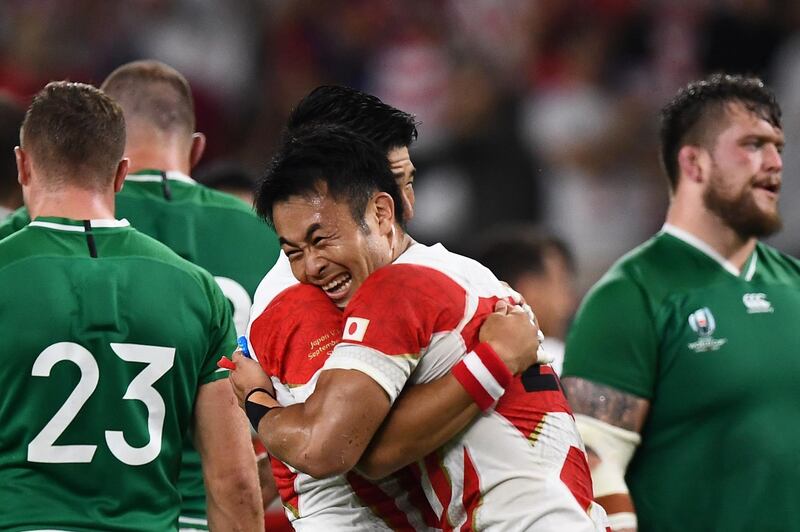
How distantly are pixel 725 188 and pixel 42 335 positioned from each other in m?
2.45

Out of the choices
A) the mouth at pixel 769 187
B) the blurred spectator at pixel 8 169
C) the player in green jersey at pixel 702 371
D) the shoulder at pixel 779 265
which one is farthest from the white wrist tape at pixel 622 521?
the blurred spectator at pixel 8 169

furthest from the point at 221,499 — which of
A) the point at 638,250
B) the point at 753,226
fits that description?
the point at 753,226

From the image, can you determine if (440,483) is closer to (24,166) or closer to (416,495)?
(416,495)

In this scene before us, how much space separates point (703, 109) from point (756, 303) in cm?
77

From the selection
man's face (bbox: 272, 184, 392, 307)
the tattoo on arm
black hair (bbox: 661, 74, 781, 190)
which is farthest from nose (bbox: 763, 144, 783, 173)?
man's face (bbox: 272, 184, 392, 307)

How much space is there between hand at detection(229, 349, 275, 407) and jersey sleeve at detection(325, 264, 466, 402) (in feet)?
0.98

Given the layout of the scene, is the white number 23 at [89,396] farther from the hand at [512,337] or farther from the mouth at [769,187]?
the mouth at [769,187]

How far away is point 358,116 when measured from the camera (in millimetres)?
3498

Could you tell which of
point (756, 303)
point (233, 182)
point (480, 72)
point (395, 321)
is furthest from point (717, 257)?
point (480, 72)

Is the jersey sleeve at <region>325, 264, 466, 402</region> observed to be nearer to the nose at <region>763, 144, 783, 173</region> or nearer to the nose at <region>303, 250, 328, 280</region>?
the nose at <region>303, 250, 328, 280</region>

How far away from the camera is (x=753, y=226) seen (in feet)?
15.1

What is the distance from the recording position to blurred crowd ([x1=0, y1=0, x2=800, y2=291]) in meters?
9.33

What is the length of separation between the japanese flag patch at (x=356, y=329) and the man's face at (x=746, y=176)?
2127 mm

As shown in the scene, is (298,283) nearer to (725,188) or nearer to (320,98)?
(320,98)
